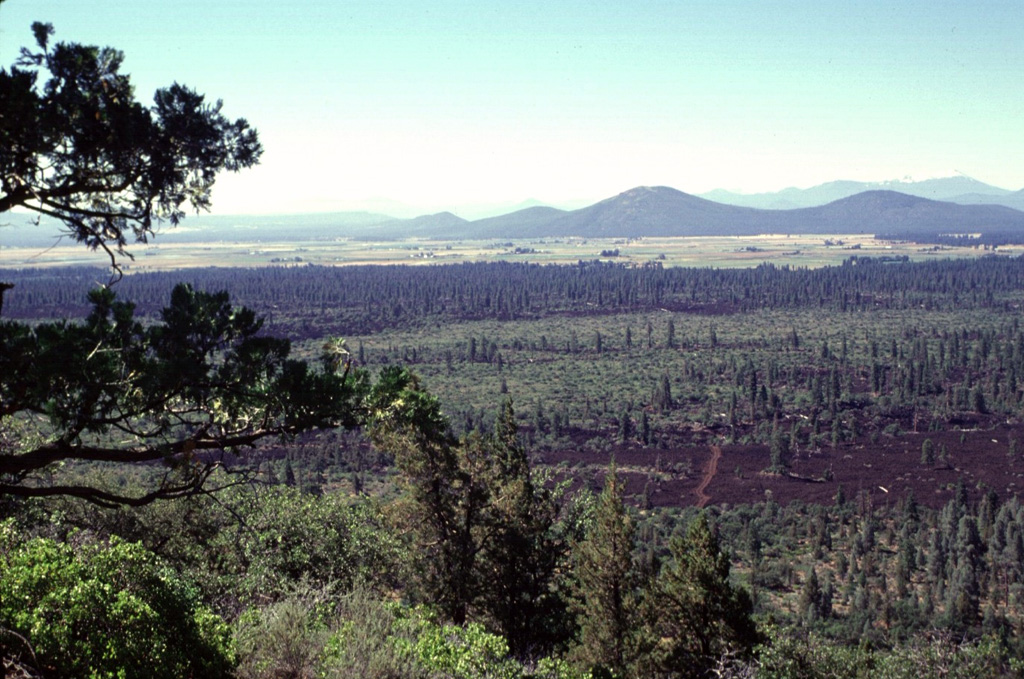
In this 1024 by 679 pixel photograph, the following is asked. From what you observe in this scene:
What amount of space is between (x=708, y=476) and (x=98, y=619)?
5335 centimetres

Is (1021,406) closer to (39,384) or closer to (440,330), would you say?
(440,330)

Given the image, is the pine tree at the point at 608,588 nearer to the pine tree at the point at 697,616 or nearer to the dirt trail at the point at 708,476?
the pine tree at the point at 697,616

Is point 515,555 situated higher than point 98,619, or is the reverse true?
point 98,619

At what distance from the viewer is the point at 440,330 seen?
132 metres

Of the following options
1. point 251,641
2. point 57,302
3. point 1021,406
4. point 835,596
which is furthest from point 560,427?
point 57,302

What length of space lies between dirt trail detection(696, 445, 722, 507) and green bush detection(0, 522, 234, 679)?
146 feet

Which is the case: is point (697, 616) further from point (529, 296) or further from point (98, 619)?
point (529, 296)

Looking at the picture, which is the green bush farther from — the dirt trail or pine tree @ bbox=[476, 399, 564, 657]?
the dirt trail

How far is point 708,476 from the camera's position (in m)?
58.8

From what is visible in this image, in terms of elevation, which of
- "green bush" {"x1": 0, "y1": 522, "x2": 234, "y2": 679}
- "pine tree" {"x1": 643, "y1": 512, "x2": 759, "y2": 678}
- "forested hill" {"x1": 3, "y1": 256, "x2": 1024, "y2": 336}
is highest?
"green bush" {"x1": 0, "y1": 522, "x2": 234, "y2": 679}

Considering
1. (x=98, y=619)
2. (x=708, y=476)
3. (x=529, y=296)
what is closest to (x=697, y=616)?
(x=98, y=619)

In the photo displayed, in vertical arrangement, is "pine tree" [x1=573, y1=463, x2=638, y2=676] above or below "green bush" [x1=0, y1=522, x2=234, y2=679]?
below

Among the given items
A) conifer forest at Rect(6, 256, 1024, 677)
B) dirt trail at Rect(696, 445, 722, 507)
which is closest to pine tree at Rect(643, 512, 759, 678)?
conifer forest at Rect(6, 256, 1024, 677)

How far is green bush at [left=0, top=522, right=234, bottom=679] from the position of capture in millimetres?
8875
